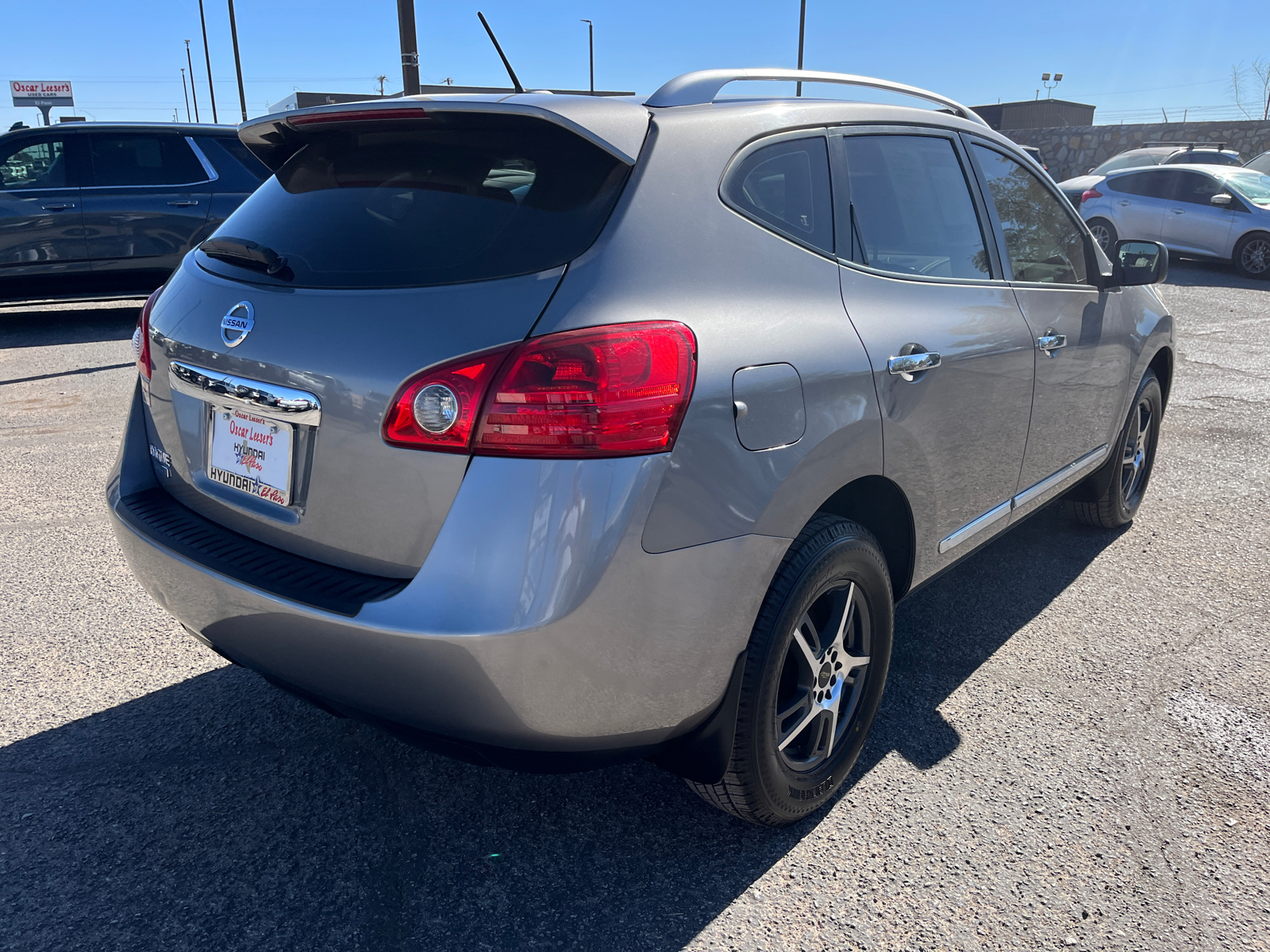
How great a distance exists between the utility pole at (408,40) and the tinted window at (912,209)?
7.85m

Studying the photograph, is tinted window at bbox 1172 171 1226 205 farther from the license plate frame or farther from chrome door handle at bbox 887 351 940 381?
the license plate frame

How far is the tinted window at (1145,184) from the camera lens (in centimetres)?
1446

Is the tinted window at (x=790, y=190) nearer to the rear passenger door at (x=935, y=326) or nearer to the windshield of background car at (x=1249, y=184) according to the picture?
the rear passenger door at (x=935, y=326)

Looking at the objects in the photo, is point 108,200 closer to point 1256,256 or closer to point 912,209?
point 912,209

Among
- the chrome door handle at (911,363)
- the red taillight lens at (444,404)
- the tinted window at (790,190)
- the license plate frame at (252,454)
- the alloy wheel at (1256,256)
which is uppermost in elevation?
the tinted window at (790,190)

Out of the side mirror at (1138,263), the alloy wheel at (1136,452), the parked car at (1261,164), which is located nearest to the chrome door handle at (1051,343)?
the side mirror at (1138,263)

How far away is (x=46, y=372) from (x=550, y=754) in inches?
288

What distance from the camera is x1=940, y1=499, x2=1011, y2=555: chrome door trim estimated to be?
2.86m

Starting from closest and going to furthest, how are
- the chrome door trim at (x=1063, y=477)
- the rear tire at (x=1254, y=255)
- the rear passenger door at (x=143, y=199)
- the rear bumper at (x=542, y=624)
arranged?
the rear bumper at (x=542, y=624) < the chrome door trim at (x=1063, y=477) < the rear passenger door at (x=143, y=199) < the rear tire at (x=1254, y=255)

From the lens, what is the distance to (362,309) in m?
1.94

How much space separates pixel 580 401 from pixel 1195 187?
15.4 meters

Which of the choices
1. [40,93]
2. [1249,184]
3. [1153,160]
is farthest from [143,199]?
[40,93]

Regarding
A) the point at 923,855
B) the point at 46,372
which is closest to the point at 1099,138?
the point at 46,372

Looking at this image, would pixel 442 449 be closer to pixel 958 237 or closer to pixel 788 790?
pixel 788 790
